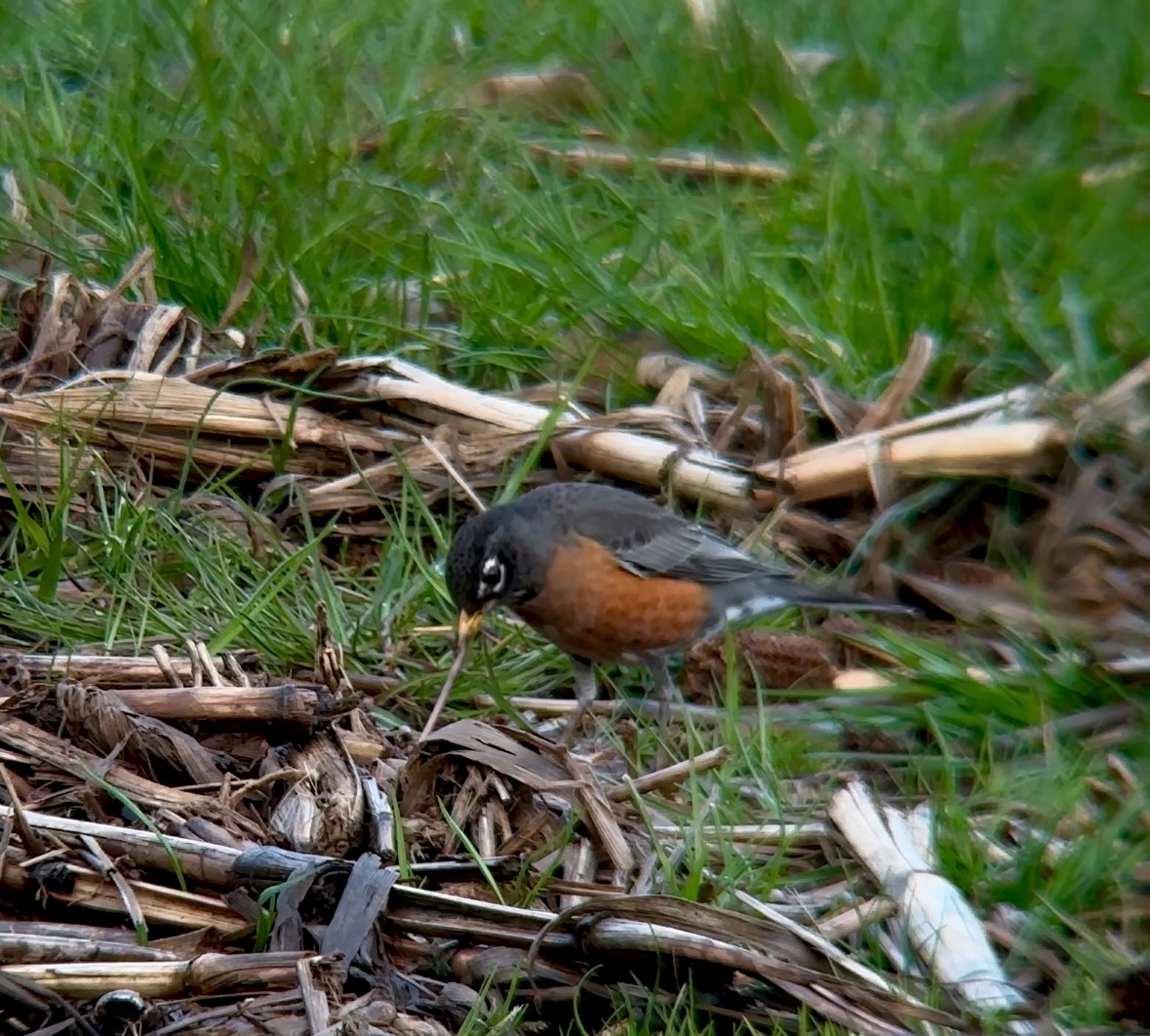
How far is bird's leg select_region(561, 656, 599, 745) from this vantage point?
15.6 ft

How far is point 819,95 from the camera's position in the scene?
7492 mm

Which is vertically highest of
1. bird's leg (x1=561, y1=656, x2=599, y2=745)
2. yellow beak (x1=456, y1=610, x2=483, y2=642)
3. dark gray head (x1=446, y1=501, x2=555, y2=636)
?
dark gray head (x1=446, y1=501, x2=555, y2=636)

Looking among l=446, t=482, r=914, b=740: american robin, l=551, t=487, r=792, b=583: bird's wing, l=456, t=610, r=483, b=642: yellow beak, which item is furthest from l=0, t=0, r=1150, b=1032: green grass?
l=551, t=487, r=792, b=583: bird's wing

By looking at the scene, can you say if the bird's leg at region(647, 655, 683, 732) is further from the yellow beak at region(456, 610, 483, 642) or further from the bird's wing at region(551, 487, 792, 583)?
the yellow beak at region(456, 610, 483, 642)

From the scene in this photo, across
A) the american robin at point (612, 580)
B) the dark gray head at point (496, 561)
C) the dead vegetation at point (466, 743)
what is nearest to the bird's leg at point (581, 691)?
the american robin at point (612, 580)

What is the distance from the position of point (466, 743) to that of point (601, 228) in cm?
297

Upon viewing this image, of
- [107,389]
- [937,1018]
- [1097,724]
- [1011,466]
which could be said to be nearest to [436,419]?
[107,389]

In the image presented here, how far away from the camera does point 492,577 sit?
15.4ft

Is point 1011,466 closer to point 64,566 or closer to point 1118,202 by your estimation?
point 1118,202

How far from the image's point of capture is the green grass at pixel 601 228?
454 cm

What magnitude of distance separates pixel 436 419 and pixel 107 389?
973mm

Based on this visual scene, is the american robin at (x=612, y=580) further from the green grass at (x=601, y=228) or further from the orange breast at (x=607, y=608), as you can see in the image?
the green grass at (x=601, y=228)

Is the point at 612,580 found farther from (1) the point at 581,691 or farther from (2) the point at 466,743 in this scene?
(2) the point at 466,743

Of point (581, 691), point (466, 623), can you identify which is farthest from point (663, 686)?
point (466, 623)
